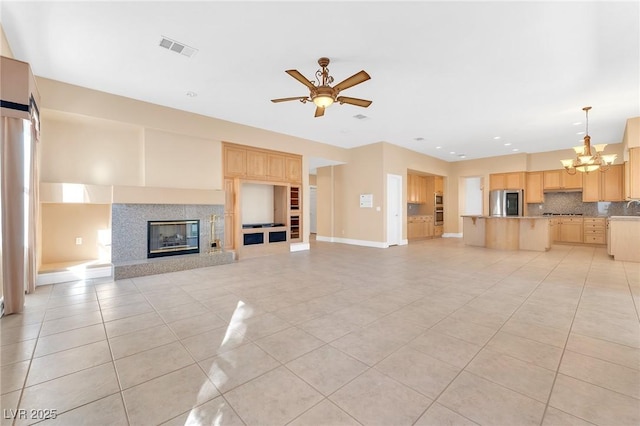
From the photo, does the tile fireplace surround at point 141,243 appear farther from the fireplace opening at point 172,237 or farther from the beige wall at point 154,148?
the beige wall at point 154,148

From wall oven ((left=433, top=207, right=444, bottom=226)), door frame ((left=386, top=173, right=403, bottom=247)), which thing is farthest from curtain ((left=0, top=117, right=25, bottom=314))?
wall oven ((left=433, top=207, right=444, bottom=226))

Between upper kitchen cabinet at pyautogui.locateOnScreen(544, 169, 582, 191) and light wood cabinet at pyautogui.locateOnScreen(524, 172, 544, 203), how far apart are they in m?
0.16

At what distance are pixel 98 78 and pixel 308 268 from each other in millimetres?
4744

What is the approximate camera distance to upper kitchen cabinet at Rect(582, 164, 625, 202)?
8.16 metres

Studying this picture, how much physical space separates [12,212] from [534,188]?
42.5 feet

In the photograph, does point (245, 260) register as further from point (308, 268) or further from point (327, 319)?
point (327, 319)

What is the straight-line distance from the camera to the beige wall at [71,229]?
192 inches

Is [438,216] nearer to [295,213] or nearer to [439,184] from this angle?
[439,184]

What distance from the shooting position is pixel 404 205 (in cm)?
907

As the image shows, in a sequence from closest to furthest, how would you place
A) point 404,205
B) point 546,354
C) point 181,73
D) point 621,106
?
1. point 546,354
2. point 181,73
3. point 621,106
4. point 404,205

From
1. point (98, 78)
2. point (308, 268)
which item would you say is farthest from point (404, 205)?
point (98, 78)

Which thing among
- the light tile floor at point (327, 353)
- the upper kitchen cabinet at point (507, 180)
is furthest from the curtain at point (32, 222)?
the upper kitchen cabinet at point (507, 180)

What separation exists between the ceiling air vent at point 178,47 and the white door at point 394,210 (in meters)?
6.25

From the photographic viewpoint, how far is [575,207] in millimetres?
9258
